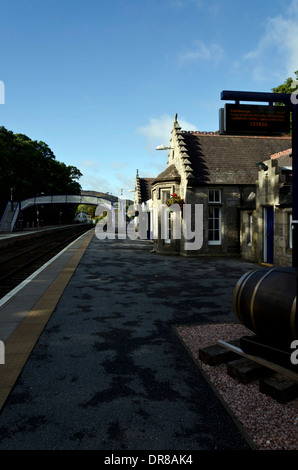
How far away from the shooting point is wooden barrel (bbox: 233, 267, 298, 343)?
3.44m

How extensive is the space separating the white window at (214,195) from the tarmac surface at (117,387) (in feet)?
34.0

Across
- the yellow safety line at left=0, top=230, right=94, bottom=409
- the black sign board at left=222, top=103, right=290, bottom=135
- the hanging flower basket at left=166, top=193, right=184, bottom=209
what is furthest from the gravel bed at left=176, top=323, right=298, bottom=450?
the hanging flower basket at left=166, top=193, right=184, bottom=209

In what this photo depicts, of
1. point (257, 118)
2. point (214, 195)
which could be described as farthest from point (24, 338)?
point (214, 195)

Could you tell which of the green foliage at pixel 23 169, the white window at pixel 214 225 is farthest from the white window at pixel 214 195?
the green foliage at pixel 23 169

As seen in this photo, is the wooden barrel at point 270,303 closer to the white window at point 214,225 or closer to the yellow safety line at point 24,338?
the yellow safety line at point 24,338

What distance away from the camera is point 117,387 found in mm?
3629

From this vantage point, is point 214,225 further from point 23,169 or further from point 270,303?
point 23,169

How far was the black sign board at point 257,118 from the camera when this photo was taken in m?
5.76

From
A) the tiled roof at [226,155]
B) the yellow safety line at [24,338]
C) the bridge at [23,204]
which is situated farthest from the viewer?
the bridge at [23,204]

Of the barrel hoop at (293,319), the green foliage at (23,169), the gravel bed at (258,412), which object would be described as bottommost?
the gravel bed at (258,412)

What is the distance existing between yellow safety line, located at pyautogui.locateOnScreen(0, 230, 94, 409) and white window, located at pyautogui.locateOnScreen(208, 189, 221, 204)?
424 inches

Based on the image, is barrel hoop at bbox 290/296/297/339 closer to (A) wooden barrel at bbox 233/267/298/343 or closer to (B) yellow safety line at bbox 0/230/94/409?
(A) wooden barrel at bbox 233/267/298/343

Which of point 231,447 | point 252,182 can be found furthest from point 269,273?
point 252,182

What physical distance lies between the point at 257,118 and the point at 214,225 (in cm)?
1147
